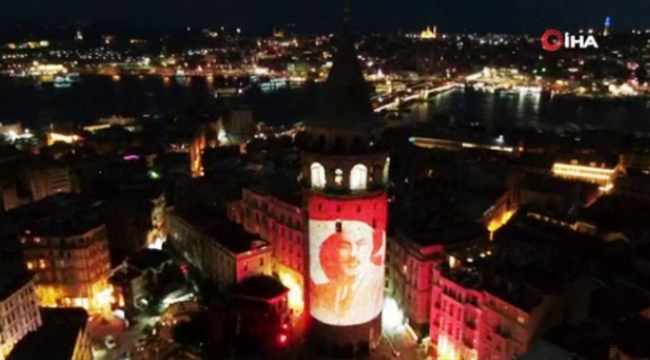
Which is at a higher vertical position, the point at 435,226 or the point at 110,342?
the point at 435,226

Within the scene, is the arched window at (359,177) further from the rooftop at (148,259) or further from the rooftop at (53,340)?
the rooftop at (148,259)

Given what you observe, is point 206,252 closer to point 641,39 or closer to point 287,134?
point 287,134

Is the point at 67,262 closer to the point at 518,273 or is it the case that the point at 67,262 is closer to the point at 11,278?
the point at 11,278

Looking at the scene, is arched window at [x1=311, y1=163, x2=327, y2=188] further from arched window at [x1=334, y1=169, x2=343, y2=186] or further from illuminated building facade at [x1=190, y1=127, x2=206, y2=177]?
illuminated building facade at [x1=190, y1=127, x2=206, y2=177]

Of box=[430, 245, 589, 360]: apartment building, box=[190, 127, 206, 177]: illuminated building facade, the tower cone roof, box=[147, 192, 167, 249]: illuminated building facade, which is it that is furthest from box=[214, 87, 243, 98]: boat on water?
the tower cone roof

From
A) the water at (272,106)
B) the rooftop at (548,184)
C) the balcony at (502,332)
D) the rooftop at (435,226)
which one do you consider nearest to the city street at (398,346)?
the rooftop at (435,226)

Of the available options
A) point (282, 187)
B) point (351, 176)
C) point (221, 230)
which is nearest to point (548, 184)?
point (282, 187)

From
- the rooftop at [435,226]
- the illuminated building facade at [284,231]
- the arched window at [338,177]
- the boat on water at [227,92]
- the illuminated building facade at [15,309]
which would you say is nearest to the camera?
the arched window at [338,177]
